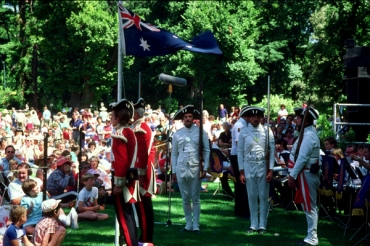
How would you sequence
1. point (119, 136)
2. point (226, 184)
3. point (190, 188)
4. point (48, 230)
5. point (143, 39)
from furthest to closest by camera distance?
point (226, 184) < point (190, 188) < point (143, 39) < point (119, 136) < point (48, 230)

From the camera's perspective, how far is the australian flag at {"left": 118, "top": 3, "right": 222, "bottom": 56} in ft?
37.2

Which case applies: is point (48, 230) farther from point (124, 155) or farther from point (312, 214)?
point (312, 214)

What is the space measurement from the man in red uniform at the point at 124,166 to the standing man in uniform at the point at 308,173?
2519 millimetres

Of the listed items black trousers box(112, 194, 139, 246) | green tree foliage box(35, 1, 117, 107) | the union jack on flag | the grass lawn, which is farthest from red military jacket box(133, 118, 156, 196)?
green tree foliage box(35, 1, 117, 107)

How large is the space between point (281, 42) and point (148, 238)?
47446 millimetres

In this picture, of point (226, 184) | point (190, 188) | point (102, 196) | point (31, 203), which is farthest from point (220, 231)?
point (226, 184)

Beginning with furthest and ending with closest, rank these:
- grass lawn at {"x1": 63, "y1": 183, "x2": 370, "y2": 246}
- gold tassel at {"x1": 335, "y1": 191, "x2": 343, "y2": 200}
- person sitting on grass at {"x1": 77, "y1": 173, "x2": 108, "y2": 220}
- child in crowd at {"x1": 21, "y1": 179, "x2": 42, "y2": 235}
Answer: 1. person sitting on grass at {"x1": 77, "y1": 173, "x2": 108, "y2": 220}
2. gold tassel at {"x1": 335, "y1": 191, "x2": 343, "y2": 200}
3. grass lawn at {"x1": 63, "y1": 183, "x2": 370, "y2": 246}
4. child in crowd at {"x1": 21, "y1": 179, "x2": 42, "y2": 235}

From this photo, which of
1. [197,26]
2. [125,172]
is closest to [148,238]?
[125,172]

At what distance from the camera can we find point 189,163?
40.3 feet

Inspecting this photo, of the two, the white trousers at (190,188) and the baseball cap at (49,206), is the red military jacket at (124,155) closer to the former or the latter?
the baseball cap at (49,206)

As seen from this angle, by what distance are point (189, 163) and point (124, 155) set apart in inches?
104

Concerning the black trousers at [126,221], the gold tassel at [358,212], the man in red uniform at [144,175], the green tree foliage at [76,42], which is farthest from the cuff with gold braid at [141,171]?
the green tree foliage at [76,42]

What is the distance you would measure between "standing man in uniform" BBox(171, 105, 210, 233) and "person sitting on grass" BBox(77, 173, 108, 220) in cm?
225

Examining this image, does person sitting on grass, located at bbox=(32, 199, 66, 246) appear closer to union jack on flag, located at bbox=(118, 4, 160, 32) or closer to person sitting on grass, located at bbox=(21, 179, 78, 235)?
person sitting on grass, located at bbox=(21, 179, 78, 235)
